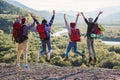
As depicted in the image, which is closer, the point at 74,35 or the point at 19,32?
the point at 19,32

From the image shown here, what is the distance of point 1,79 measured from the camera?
12742 millimetres

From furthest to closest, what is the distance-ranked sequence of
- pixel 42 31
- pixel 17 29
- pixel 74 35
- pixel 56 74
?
pixel 74 35
pixel 42 31
pixel 17 29
pixel 56 74

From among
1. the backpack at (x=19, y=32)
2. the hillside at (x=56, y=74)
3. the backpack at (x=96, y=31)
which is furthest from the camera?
the backpack at (x=96, y=31)

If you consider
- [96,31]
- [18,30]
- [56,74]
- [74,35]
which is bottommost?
[56,74]

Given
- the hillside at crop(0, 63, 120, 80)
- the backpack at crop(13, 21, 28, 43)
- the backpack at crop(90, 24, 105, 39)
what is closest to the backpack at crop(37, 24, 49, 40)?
the backpack at crop(13, 21, 28, 43)

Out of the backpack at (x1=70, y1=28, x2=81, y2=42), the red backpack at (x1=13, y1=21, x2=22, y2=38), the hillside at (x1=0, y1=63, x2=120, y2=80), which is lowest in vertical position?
the hillside at (x1=0, y1=63, x2=120, y2=80)

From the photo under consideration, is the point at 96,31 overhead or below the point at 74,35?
overhead

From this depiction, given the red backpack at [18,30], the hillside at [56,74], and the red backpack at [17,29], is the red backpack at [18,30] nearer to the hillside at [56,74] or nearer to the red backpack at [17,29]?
the red backpack at [17,29]

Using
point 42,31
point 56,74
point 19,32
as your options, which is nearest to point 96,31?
point 42,31

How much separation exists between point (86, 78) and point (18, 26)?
3569mm

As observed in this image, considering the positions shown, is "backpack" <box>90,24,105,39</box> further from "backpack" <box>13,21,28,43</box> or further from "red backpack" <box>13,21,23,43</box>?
"red backpack" <box>13,21,23,43</box>

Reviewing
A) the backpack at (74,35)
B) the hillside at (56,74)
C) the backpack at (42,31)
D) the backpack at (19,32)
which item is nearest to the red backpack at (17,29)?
the backpack at (19,32)

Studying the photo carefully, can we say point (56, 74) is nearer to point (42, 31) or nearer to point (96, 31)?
point (42, 31)

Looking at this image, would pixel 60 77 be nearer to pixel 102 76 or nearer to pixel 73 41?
pixel 102 76
